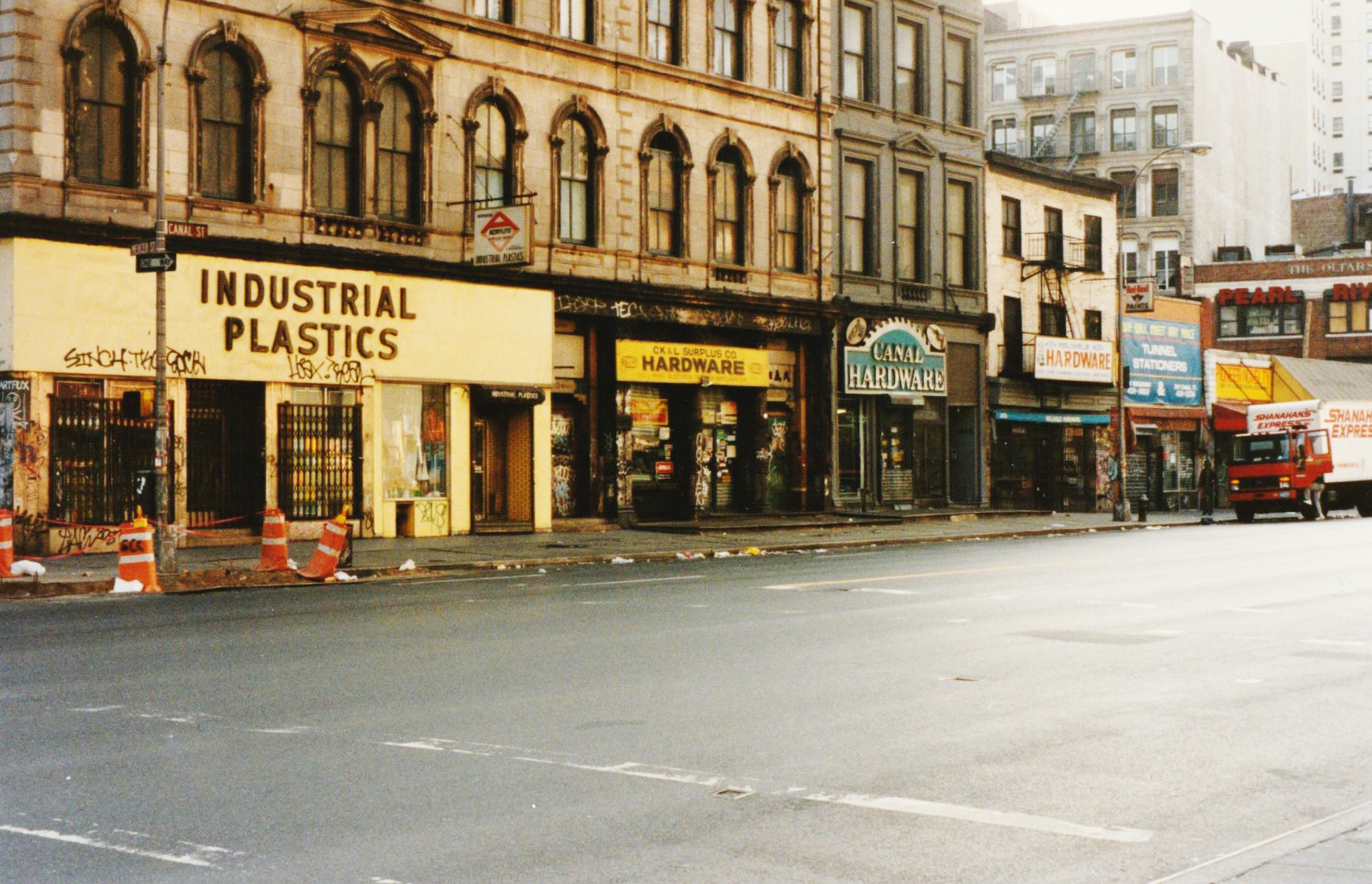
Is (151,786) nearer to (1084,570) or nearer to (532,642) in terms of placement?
(532,642)

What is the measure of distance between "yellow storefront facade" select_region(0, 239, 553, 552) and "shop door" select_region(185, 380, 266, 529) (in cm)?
3

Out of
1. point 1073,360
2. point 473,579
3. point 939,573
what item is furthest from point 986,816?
point 1073,360

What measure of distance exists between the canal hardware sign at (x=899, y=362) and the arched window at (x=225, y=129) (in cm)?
1844

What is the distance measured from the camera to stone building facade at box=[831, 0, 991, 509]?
42.1 meters

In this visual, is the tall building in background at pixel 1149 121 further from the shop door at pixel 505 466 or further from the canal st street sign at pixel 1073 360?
the shop door at pixel 505 466

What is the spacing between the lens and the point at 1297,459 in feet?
150

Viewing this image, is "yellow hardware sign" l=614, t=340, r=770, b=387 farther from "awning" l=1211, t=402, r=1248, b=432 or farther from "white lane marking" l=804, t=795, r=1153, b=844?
"white lane marking" l=804, t=795, r=1153, b=844

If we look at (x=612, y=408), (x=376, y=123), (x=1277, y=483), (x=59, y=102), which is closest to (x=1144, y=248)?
(x=1277, y=483)

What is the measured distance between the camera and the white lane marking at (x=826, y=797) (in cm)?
714

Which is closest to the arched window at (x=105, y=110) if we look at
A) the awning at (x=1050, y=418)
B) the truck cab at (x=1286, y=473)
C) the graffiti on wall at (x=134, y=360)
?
the graffiti on wall at (x=134, y=360)

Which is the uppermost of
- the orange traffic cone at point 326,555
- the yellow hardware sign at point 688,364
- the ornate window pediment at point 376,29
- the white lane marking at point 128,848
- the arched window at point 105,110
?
the ornate window pediment at point 376,29

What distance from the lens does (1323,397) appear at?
205 ft

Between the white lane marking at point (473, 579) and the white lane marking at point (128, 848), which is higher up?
the white lane marking at point (128, 848)

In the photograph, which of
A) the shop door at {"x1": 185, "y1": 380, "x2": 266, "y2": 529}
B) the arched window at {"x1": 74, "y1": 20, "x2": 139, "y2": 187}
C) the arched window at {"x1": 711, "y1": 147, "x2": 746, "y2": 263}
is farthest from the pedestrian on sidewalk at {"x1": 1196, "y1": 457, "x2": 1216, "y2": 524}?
the arched window at {"x1": 74, "y1": 20, "x2": 139, "y2": 187}
